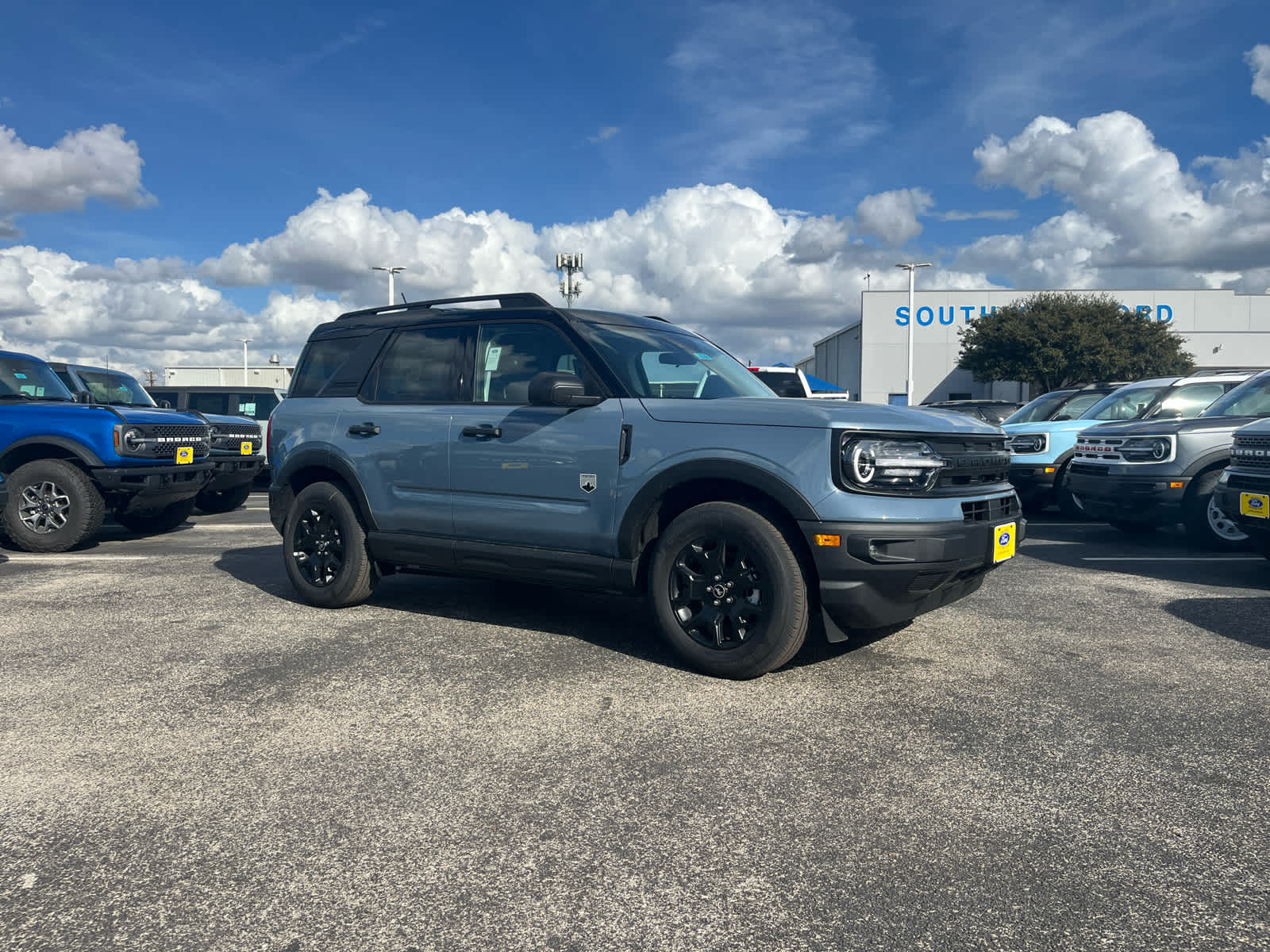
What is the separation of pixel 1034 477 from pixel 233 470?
9.63 meters

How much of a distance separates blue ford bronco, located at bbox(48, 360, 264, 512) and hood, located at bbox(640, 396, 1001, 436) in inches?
317

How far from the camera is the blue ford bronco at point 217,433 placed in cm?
1101

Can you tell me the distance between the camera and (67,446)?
8.30m

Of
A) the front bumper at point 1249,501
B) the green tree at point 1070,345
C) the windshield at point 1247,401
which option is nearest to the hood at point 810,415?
the front bumper at point 1249,501

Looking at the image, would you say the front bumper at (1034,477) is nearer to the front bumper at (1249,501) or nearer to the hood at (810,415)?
the front bumper at (1249,501)

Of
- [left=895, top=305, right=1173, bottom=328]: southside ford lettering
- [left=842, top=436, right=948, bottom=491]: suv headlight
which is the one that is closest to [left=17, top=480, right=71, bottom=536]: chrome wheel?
[left=842, top=436, right=948, bottom=491]: suv headlight

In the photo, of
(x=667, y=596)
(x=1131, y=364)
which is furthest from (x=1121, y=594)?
(x=1131, y=364)

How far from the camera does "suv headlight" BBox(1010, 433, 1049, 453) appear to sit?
11117 mm

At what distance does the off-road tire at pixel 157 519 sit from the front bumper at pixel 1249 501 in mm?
9425

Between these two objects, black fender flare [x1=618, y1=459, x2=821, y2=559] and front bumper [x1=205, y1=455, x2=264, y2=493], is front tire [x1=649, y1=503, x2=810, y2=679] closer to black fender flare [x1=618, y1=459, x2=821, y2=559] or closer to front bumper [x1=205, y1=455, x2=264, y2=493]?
black fender flare [x1=618, y1=459, x2=821, y2=559]

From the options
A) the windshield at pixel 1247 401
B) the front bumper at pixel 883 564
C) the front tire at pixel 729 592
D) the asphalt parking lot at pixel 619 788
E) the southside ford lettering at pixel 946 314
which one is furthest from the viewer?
the southside ford lettering at pixel 946 314

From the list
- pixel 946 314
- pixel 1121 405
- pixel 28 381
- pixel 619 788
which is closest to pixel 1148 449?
pixel 1121 405

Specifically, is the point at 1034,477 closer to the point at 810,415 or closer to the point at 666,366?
the point at 666,366

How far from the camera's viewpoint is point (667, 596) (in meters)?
4.36
